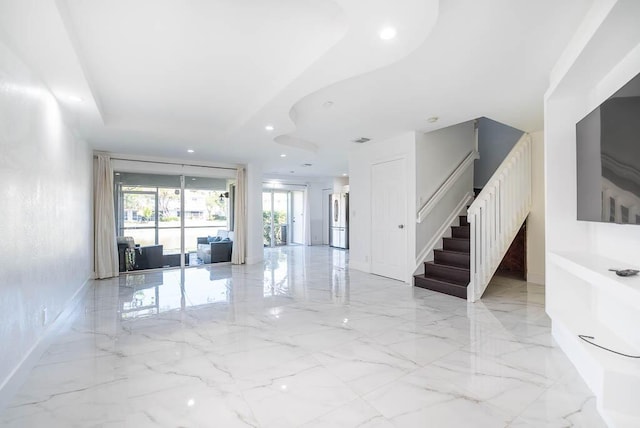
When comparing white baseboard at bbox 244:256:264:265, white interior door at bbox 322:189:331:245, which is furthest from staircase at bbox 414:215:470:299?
white interior door at bbox 322:189:331:245

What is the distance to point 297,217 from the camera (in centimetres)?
1139

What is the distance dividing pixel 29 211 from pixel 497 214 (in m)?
5.26

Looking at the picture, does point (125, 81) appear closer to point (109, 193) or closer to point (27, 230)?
point (27, 230)

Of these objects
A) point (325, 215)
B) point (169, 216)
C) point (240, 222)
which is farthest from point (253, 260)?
point (325, 215)

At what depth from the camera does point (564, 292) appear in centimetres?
273

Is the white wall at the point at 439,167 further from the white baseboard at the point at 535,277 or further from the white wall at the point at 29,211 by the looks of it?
the white wall at the point at 29,211

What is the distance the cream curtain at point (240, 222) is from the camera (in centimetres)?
725

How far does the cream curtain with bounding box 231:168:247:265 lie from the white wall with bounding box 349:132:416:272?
102 inches

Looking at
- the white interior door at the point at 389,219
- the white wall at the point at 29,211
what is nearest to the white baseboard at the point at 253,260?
the white interior door at the point at 389,219

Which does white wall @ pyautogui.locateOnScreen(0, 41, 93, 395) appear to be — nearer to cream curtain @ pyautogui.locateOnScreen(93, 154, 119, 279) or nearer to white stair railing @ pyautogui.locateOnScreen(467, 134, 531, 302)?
cream curtain @ pyautogui.locateOnScreen(93, 154, 119, 279)

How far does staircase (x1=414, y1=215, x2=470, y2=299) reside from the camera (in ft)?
14.8

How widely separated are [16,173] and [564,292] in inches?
178

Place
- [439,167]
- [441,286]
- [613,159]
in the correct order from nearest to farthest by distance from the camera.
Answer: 1. [613,159]
2. [441,286]
3. [439,167]

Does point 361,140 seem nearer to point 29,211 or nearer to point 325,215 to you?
point 29,211
